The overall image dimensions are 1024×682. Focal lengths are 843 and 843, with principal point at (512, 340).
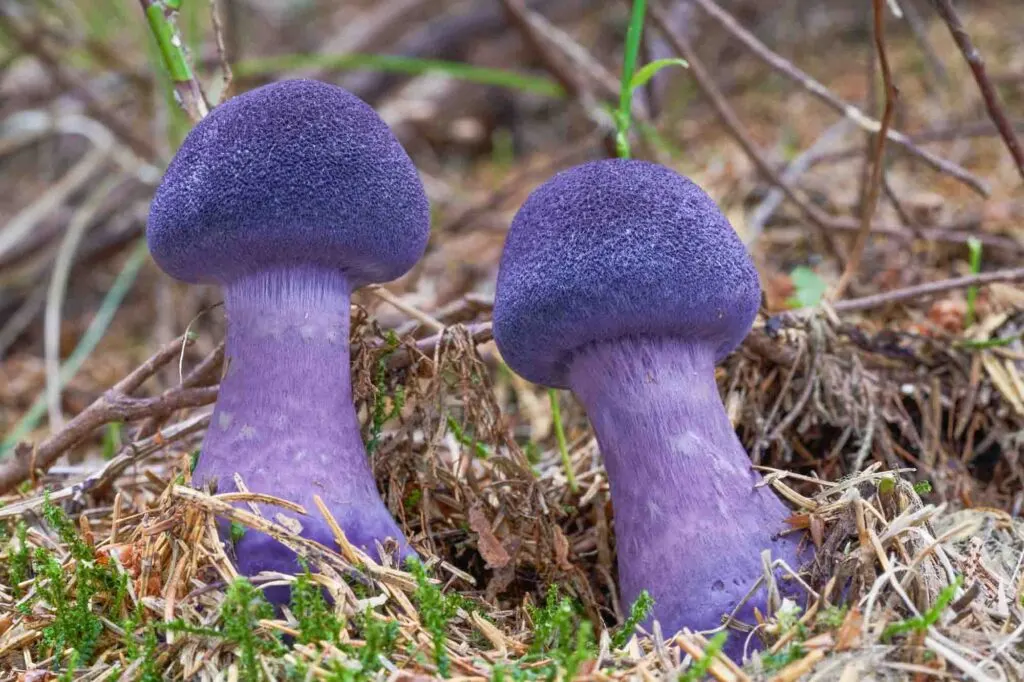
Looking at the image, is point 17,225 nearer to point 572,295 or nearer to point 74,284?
point 74,284

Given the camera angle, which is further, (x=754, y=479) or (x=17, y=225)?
(x=17, y=225)

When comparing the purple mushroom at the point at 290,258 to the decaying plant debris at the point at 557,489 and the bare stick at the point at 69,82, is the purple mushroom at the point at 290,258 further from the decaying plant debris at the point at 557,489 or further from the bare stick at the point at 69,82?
the bare stick at the point at 69,82

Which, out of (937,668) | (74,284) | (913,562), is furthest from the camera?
(74,284)

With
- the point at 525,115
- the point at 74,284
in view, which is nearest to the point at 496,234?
the point at 525,115

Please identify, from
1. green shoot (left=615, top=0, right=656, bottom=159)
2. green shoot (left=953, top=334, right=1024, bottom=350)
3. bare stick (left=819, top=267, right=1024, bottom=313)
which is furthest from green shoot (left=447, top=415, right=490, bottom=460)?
green shoot (left=953, top=334, right=1024, bottom=350)

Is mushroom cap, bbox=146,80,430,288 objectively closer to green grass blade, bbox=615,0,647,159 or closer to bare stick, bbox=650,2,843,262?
green grass blade, bbox=615,0,647,159

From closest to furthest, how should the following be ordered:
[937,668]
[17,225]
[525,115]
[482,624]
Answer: [937,668] → [482,624] → [17,225] → [525,115]

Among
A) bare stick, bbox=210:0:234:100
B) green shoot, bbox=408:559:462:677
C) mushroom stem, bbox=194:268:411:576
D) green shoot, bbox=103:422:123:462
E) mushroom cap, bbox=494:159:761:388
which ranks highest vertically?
bare stick, bbox=210:0:234:100
